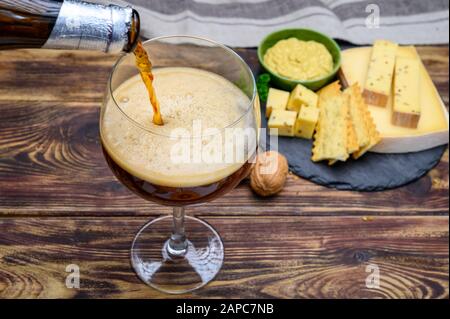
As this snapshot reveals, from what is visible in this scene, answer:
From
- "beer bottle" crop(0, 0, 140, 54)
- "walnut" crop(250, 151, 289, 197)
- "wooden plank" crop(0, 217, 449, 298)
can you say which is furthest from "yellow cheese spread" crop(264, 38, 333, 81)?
"beer bottle" crop(0, 0, 140, 54)

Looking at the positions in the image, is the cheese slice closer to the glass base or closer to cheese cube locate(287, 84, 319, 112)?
cheese cube locate(287, 84, 319, 112)

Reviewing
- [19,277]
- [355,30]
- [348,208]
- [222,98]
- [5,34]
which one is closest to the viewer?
[5,34]

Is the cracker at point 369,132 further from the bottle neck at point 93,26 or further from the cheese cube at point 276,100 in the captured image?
the bottle neck at point 93,26

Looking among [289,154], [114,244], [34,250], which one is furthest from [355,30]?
[34,250]

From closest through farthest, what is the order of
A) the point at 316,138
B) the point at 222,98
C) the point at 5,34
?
the point at 5,34, the point at 222,98, the point at 316,138

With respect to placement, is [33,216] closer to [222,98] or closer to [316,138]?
[222,98]

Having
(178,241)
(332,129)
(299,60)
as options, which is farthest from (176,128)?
(299,60)

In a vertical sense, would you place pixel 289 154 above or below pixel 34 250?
above
